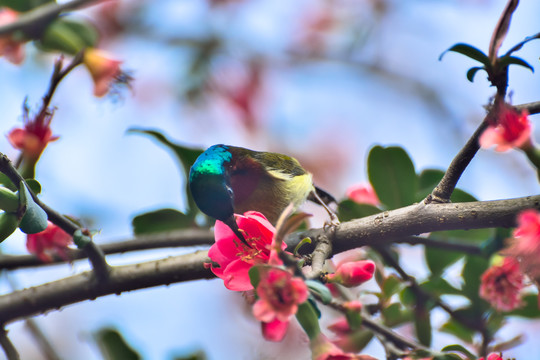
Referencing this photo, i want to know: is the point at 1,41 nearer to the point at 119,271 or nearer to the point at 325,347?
the point at 119,271

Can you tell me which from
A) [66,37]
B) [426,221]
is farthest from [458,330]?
[66,37]

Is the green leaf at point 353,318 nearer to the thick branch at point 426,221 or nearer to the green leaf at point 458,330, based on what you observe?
the thick branch at point 426,221

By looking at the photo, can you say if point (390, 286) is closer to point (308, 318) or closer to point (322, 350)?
point (322, 350)

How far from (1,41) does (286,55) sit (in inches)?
144

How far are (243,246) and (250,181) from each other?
976 millimetres

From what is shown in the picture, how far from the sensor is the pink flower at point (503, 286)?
157 centimetres

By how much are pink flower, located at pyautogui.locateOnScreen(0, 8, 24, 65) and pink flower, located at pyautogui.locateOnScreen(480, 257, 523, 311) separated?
1.80m

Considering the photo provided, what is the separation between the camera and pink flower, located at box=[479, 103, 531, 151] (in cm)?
115

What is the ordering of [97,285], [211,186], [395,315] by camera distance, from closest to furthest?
[97,285], [211,186], [395,315]

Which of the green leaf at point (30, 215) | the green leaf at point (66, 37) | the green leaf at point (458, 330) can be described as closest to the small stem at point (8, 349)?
the green leaf at point (30, 215)

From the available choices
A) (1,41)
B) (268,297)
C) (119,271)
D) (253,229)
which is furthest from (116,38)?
(268,297)

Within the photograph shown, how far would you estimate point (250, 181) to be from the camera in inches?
91.0

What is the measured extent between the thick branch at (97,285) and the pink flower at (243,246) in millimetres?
318

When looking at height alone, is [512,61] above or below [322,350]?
above
